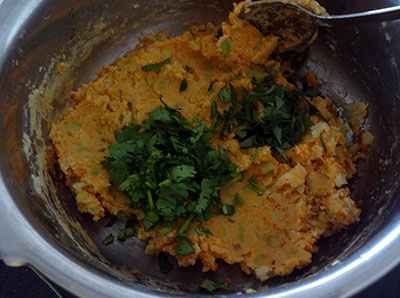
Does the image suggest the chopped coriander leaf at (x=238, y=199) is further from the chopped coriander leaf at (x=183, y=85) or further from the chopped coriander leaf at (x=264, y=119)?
the chopped coriander leaf at (x=183, y=85)

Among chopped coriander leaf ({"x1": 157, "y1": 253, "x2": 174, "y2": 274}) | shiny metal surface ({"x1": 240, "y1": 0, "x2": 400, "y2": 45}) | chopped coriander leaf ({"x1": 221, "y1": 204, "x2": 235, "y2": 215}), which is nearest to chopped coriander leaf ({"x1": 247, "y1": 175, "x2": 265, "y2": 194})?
chopped coriander leaf ({"x1": 221, "y1": 204, "x2": 235, "y2": 215})

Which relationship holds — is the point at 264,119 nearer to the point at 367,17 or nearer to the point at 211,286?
the point at 367,17

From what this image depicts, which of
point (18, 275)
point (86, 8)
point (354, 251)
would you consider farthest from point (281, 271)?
point (86, 8)

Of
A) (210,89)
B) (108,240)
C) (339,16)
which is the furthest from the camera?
(210,89)

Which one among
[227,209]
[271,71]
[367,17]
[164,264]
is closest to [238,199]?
[227,209]

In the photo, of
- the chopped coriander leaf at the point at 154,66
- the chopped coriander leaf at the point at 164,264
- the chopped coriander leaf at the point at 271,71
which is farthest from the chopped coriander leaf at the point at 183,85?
the chopped coriander leaf at the point at 164,264

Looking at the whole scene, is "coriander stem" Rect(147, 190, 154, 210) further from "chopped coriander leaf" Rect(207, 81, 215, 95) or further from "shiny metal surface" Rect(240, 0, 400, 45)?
"shiny metal surface" Rect(240, 0, 400, 45)

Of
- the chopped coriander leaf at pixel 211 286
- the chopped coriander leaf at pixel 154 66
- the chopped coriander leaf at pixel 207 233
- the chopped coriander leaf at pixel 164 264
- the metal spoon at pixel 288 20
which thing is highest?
the metal spoon at pixel 288 20
